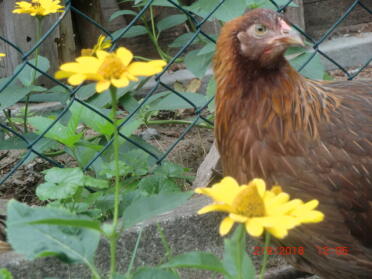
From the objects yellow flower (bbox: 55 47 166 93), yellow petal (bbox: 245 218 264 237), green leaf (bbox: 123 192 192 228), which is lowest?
yellow petal (bbox: 245 218 264 237)

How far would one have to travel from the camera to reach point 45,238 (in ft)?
4.77

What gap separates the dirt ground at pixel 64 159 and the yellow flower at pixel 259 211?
1843 millimetres

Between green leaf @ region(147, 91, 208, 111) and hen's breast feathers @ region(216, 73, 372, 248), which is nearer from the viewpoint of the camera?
hen's breast feathers @ region(216, 73, 372, 248)

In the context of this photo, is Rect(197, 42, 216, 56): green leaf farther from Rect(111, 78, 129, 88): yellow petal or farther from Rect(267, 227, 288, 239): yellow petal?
Rect(267, 227, 288, 239): yellow petal

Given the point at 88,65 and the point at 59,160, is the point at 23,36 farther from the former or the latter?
the point at 88,65

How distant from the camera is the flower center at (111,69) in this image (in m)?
1.32

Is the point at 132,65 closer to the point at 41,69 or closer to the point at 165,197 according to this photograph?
the point at 165,197

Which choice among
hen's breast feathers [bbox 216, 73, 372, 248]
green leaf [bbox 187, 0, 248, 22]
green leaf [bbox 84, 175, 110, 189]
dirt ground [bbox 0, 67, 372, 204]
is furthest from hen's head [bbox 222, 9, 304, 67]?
dirt ground [bbox 0, 67, 372, 204]

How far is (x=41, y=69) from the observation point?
2850 millimetres

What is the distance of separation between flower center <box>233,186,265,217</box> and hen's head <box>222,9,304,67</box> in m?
0.88

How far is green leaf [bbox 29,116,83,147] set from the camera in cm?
254

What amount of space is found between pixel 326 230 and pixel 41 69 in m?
1.35

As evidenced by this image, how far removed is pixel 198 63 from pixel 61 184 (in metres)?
0.86
